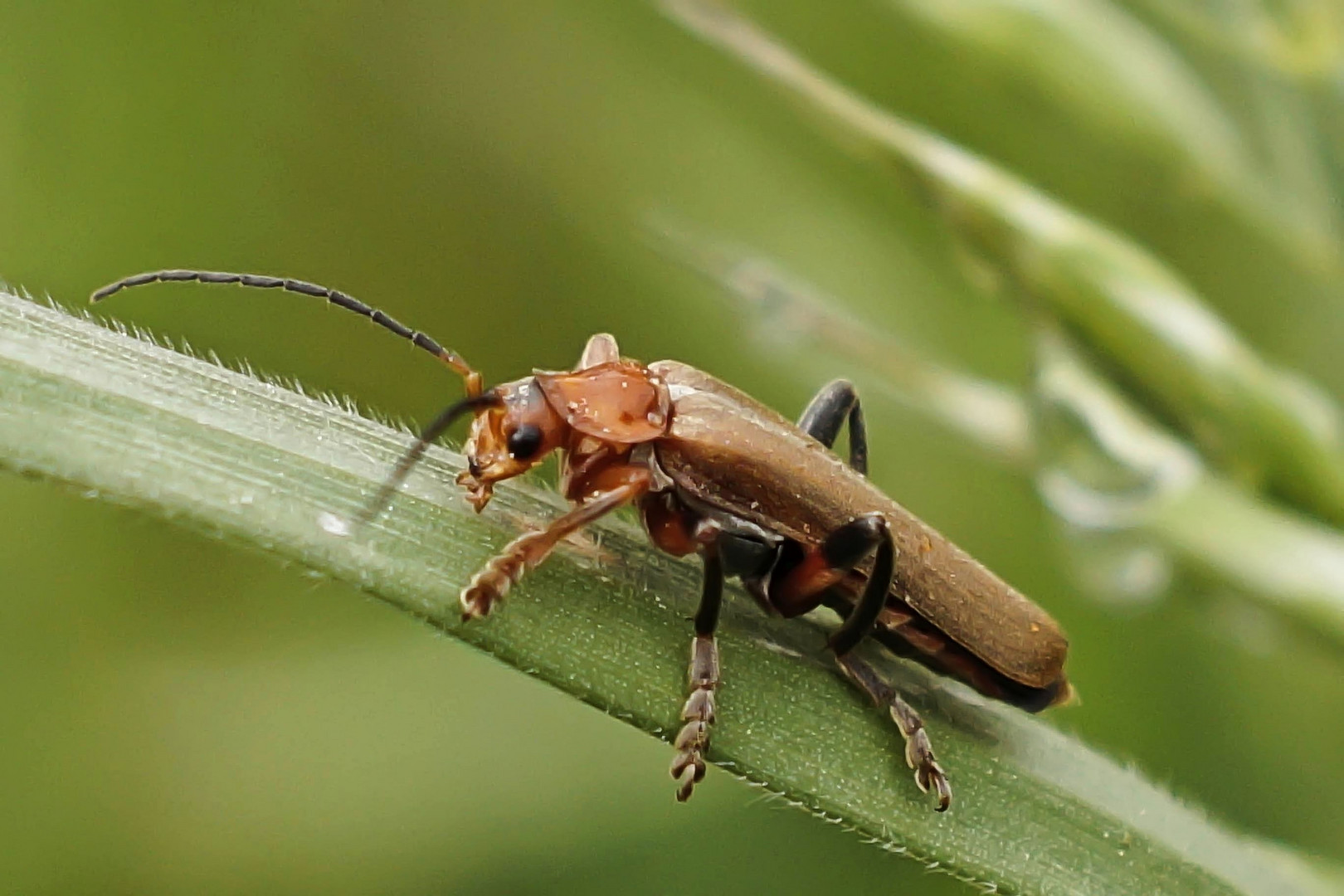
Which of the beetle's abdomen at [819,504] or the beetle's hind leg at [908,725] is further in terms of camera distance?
the beetle's abdomen at [819,504]

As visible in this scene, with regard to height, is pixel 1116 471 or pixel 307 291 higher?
pixel 1116 471

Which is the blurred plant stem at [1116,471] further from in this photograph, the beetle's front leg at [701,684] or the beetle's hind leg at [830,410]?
the beetle's front leg at [701,684]

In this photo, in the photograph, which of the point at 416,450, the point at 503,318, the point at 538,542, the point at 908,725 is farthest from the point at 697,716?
the point at 503,318

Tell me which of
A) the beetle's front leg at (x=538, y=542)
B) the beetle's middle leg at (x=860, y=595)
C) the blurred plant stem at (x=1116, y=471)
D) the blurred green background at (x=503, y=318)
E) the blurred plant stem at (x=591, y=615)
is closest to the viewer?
the blurred plant stem at (x=591, y=615)

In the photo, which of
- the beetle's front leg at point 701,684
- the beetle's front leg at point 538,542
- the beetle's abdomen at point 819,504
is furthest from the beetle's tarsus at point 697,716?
the beetle's abdomen at point 819,504

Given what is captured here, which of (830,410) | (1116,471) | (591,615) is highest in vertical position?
(1116,471)

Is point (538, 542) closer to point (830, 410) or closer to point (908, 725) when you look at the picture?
point (908, 725)

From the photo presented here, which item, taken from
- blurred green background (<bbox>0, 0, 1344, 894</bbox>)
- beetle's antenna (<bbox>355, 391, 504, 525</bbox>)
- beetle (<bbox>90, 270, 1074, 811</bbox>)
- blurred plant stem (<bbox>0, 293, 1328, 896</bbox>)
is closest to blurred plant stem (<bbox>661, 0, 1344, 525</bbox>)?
blurred green background (<bbox>0, 0, 1344, 894</bbox>)

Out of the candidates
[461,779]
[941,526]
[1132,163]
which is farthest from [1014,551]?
[461,779]
